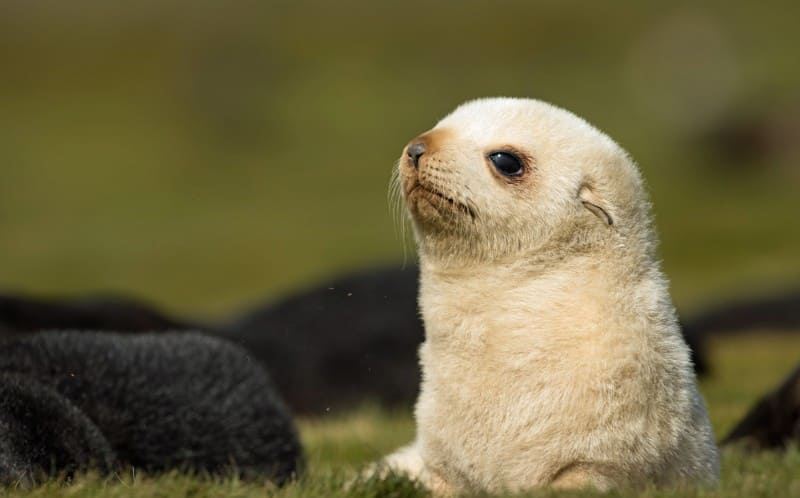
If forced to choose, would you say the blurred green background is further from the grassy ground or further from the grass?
the grassy ground

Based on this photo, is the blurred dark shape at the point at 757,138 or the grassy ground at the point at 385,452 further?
the blurred dark shape at the point at 757,138

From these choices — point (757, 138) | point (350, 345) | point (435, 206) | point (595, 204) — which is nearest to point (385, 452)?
point (435, 206)

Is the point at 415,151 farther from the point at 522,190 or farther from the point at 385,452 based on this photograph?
the point at 385,452

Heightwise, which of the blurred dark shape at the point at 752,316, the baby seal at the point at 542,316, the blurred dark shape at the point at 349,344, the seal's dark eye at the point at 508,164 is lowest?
the blurred dark shape at the point at 752,316

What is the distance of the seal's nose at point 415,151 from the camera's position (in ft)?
20.9

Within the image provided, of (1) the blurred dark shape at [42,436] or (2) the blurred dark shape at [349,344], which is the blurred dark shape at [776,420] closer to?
(1) the blurred dark shape at [42,436]

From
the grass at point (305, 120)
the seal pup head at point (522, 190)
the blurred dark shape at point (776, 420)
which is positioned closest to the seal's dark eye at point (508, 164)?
the seal pup head at point (522, 190)

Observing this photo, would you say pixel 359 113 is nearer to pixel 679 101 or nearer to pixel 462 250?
pixel 679 101

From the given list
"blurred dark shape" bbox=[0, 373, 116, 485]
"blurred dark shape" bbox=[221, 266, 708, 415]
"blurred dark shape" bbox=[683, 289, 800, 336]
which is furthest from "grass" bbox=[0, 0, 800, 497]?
"blurred dark shape" bbox=[0, 373, 116, 485]

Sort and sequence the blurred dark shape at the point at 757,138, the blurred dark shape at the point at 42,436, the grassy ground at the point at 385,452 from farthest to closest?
the blurred dark shape at the point at 757,138
the blurred dark shape at the point at 42,436
the grassy ground at the point at 385,452

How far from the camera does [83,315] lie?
1102 centimetres

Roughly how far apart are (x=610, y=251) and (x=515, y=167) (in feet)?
1.87

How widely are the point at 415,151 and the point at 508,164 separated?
0.43 metres

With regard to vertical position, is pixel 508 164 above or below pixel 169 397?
above
